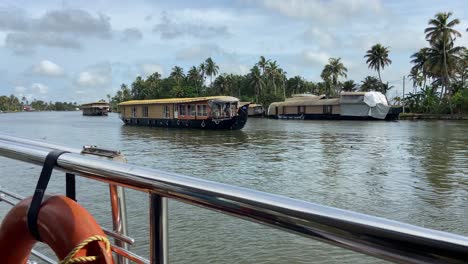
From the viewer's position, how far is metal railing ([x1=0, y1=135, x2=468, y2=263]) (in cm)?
67

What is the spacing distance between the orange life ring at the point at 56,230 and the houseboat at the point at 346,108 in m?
50.1

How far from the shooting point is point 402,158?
15.8m

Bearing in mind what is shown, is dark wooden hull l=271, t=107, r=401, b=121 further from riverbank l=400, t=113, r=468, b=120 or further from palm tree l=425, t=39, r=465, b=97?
palm tree l=425, t=39, r=465, b=97

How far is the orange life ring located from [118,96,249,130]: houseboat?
3021 centimetres

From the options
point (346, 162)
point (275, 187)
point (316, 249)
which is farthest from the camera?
point (346, 162)

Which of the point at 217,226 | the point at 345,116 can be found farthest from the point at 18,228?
the point at 345,116

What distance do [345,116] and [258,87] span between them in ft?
89.3

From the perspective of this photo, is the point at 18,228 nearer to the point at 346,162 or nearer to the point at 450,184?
the point at 450,184

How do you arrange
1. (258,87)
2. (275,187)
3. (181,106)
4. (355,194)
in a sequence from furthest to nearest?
(258,87) → (181,106) → (275,187) → (355,194)

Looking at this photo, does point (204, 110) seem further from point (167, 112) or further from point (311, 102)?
point (311, 102)

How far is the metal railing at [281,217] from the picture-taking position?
673 millimetres

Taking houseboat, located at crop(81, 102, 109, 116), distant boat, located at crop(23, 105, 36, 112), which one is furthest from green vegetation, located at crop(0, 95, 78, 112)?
houseboat, located at crop(81, 102, 109, 116)

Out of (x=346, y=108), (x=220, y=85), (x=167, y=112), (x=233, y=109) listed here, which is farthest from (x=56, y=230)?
(x=220, y=85)

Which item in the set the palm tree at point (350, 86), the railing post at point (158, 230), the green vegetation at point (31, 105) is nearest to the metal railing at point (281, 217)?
the railing post at point (158, 230)
